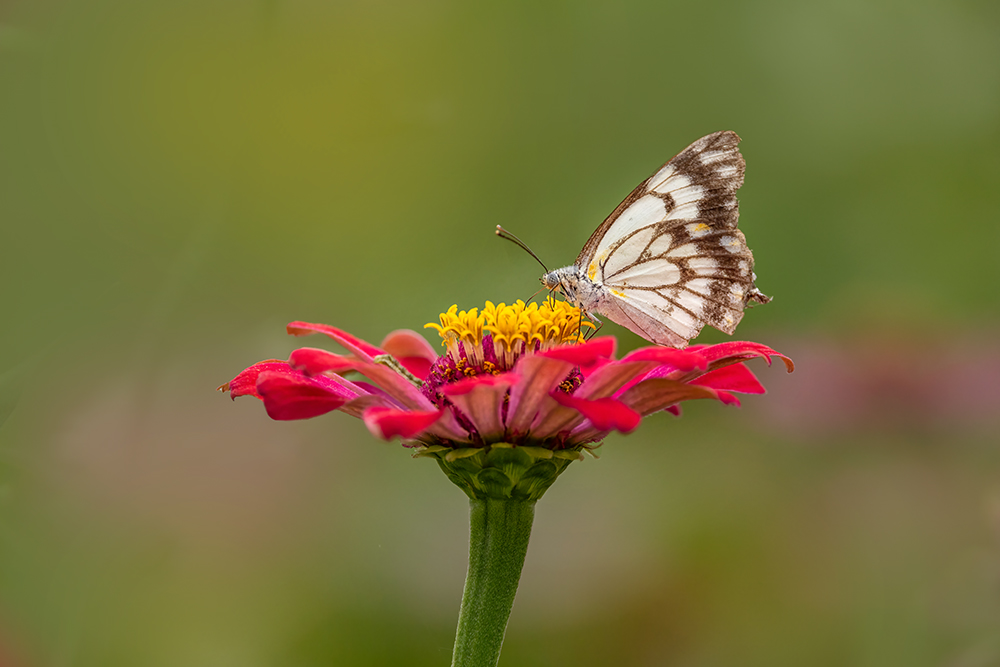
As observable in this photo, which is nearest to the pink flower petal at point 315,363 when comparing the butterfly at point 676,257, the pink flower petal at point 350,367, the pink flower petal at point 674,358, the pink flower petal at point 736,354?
the pink flower petal at point 350,367

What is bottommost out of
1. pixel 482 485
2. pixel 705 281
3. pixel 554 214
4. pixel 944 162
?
pixel 482 485

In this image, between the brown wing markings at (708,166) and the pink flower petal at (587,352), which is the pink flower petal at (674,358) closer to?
the pink flower petal at (587,352)

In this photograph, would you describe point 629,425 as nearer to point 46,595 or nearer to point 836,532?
point 46,595

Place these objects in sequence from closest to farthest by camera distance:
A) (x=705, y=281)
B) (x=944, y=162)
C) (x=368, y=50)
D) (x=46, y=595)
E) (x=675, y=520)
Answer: (x=705, y=281)
(x=46, y=595)
(x=675, y=520)
(x=944, y=162)
(x=368, y=50)

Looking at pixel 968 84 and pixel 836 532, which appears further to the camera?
pixel 968 84

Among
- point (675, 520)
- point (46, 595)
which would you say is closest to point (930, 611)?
point (675, 520)

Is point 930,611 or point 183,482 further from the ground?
point 183,482

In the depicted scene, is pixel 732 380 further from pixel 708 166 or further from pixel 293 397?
pixel 293 397
